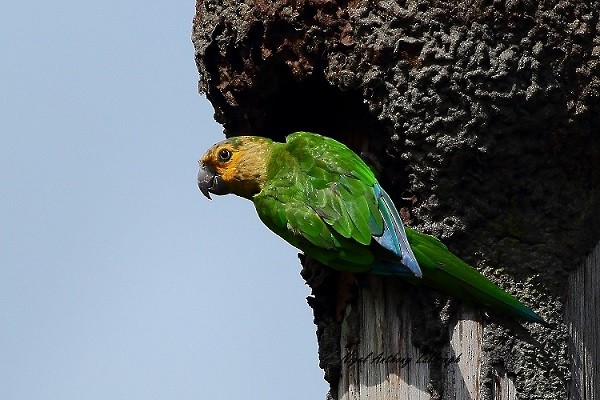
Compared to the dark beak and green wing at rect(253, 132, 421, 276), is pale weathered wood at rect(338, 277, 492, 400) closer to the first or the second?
green wing at rect(253, 132, 421, 276)

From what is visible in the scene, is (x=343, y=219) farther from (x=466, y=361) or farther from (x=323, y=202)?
(x=466, y=361)

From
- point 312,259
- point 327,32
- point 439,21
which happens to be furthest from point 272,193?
point 439,21

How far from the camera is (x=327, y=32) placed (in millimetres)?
5016

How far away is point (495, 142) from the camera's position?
4.69 meters

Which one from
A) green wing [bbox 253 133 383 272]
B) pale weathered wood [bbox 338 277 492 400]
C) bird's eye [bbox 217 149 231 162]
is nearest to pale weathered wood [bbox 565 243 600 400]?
pale weathered wood [bbox 338 277 492 400]

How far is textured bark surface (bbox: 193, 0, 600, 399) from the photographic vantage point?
4664 millimetres

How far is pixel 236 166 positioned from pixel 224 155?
0.10 m

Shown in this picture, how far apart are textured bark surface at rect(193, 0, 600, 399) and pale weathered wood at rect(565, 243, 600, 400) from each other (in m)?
0.05

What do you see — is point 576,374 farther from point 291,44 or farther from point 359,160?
point 291,44

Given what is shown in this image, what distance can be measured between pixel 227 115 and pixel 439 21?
49.5 inches

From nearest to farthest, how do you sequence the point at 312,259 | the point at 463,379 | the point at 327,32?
the point at 463,379 < the point at 327,32 < the point at 312,259

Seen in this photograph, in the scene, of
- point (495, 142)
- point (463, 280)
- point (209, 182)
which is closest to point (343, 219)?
point (463, 280)

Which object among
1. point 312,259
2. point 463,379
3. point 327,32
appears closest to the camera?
point 463,379

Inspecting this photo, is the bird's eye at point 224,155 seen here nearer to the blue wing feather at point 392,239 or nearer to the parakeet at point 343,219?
the parakeet at point 343,219
